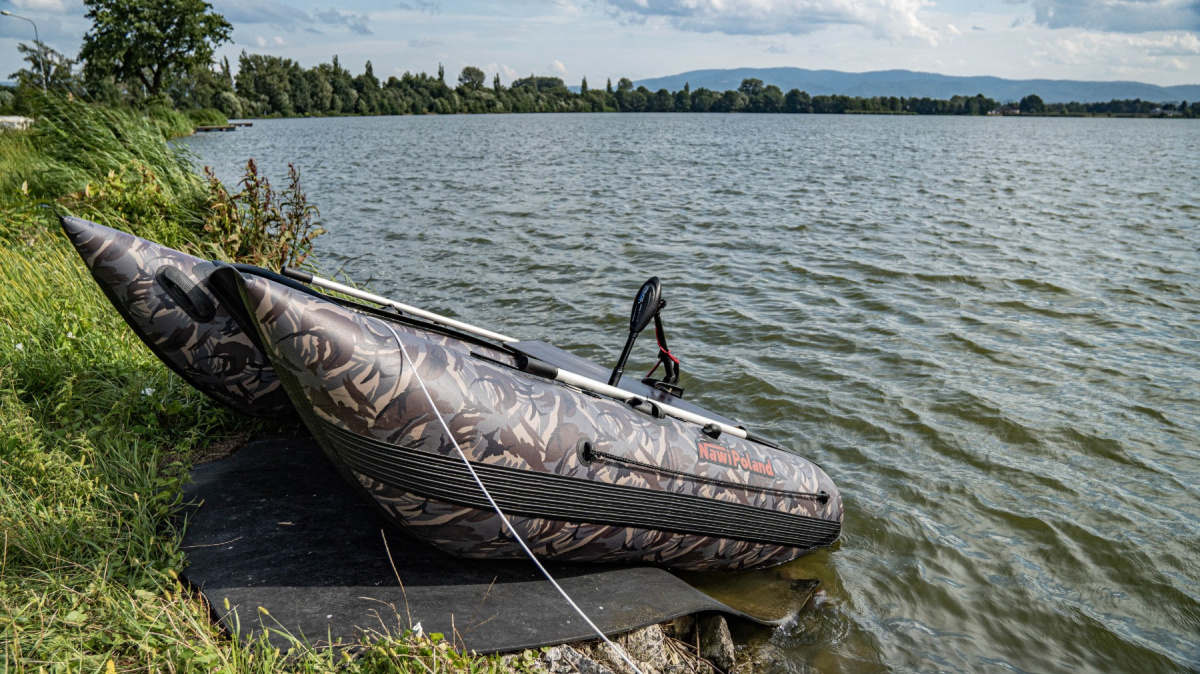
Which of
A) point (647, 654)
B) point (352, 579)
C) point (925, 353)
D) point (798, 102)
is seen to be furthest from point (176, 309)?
point (798, 102)

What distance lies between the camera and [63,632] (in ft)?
7.39

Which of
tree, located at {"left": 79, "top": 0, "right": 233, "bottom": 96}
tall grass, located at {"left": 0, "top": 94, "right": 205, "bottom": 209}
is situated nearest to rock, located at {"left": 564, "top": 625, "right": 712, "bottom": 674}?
tall grass, located at {"left": 0, "top": 94, "right": 205, "bottom": 209}

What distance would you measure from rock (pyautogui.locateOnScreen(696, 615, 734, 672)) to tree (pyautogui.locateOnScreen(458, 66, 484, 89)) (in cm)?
11815

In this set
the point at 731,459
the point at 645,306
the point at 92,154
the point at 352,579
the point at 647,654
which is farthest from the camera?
the point at 92,154

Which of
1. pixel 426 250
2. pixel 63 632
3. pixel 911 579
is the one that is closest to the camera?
pixel 63 632

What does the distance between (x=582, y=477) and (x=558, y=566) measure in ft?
1.60

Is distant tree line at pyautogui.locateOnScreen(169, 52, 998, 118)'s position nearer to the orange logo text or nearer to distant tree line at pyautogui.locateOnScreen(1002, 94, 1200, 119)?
distant tree line at pyautogui.locateOnScreen(1002, 94, 1200, 119)

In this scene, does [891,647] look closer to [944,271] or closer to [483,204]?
[944,271]

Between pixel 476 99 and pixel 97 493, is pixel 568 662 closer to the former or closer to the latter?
pixel 97 493

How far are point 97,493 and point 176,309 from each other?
801 mm

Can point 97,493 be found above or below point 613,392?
below

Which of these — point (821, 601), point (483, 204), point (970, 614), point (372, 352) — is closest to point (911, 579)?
point (970, 614)

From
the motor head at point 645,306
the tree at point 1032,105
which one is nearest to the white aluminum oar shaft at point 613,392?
the motor head at point 645,306

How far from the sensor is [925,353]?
7227 mm
